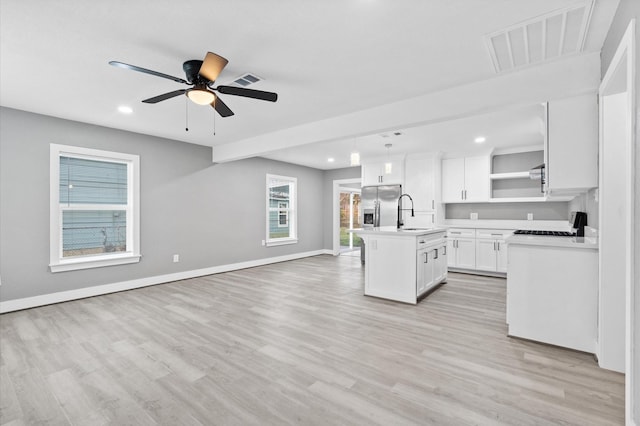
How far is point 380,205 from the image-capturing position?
7.08 m

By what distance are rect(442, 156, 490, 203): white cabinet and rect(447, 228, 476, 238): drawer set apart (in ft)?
2.09

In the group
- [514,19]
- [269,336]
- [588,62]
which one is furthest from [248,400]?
[588,62]

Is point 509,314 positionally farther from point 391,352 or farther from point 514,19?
point 514,19

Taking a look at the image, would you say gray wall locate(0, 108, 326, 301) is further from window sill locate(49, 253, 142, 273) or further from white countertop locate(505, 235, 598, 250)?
white countertop locate(505, 235, 598, 250)

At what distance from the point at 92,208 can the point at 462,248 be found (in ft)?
20.8

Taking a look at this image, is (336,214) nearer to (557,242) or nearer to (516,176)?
(516,176)

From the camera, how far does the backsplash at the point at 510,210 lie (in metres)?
5.52

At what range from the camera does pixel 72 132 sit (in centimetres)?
417

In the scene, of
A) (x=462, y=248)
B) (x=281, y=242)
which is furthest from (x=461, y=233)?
(x=281, y=242)

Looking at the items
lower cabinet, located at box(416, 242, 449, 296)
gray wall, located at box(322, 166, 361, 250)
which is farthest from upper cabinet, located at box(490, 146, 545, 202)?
gray wall, located at box(322, 166, 361, 250)

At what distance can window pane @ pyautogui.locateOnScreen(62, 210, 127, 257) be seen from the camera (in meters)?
4.26

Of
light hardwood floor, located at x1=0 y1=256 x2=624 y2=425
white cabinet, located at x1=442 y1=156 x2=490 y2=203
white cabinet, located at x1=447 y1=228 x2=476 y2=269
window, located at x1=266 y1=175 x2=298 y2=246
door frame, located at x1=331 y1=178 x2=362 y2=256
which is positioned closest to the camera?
light hardwood floor, located at x1=0 y1=256 x2=624 y2=425

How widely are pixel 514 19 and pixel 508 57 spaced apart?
0.55 meters

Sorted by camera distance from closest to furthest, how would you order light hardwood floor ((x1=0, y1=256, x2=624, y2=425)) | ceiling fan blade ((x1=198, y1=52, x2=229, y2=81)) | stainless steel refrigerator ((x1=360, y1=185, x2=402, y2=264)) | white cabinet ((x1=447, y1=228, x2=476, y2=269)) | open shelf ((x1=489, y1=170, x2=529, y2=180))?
light hardwood floor ((x1=0, y1=256, x2=624, y2=425)), ceiling fan blade ((x1=198, y1=52, x2=229, y2=81)), open shelf ((x1=489, y1=170, x2=529, y2=180)), white cabinet ((x1=447, y1=228, x2=476, y2=269)), stainless steel refrigerator ((x1=360, y1=185, x2=402, y2=264))
